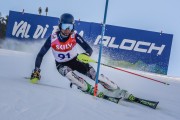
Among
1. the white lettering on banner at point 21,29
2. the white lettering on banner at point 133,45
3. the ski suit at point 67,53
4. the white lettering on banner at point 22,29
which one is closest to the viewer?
the ski suit at point 67,53

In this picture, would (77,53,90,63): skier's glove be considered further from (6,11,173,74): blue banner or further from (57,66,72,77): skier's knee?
(6,11,173,74): blue banner

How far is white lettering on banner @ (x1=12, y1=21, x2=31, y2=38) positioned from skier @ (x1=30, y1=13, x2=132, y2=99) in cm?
1070

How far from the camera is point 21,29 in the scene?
1636 cm

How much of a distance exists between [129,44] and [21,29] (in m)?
5.49

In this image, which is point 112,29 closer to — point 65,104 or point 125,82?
point 125,82

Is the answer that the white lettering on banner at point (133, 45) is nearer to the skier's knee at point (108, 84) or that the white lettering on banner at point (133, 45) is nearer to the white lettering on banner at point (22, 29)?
the white lettering on banner at point (22, 29)

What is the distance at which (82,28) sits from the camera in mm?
15469

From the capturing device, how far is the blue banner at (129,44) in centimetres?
1521

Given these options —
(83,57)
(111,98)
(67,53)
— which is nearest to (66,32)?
(67,53)

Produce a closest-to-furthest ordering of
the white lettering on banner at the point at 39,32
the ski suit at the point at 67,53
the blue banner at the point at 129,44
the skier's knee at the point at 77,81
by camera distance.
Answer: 1. the skier's knee at the point at 77,81
2. the ski suit at the point at 67,53
3. the blue banner at the point at 129,44
4. the white lettering on banner at the point at 39,32

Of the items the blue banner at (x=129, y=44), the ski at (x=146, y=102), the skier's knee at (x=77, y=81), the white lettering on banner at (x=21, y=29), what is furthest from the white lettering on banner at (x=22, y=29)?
the ski at (x=146, y=102)

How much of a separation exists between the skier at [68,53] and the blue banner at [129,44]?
9259 mm

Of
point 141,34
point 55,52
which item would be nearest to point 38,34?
point 141,34

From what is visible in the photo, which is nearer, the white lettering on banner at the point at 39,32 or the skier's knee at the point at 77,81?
the skier's knee at the point at 77,81
